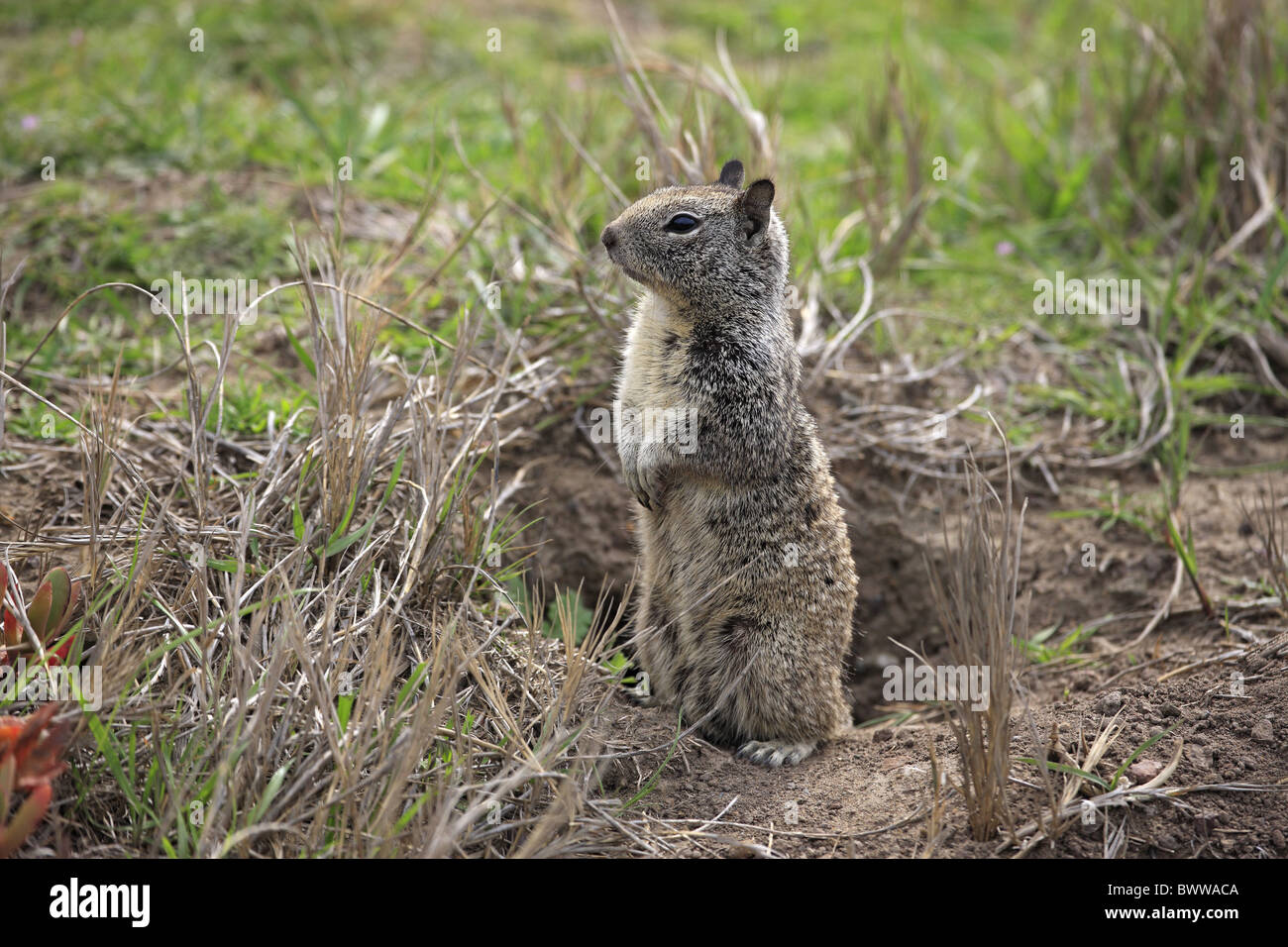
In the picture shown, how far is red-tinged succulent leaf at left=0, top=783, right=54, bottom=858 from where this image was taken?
255 centimetres

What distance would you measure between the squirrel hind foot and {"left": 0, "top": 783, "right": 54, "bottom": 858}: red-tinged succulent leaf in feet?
7.35

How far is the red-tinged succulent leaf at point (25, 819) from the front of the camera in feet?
8.38

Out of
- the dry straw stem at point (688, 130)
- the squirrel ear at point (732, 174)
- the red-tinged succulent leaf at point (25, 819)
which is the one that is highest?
the dry straw stem at point (688, 130)

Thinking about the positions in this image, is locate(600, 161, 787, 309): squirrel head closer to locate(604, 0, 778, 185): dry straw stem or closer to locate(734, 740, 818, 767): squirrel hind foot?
locate(604, 0, 778, 185): dry straw stem

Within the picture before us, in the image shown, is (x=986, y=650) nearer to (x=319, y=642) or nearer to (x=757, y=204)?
(x=757, y=204)

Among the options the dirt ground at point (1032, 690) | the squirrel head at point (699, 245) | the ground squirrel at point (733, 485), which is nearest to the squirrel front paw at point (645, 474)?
the ground squirrel at point (733, 485)

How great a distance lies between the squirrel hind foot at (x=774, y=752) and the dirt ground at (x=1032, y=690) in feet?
0.19

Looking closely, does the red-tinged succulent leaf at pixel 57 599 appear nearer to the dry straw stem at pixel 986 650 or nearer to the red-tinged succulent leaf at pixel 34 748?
the red-tinged succulent leaf at pixel 34 748

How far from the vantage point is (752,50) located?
27.1 ft

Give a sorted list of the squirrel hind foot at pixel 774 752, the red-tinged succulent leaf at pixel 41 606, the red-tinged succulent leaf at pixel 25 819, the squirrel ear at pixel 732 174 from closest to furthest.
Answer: the red-tinged succulent leaf at pixel 25 819 < the red-tinged succulent leaf at pixel 41 606 < the squirrel hind foot at pixel 774 752 < the squirrel ear at pixel 732 174

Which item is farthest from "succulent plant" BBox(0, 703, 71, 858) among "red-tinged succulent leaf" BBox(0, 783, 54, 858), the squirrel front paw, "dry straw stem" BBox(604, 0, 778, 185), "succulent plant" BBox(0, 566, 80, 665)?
"dry straw stem" BBox(604, 0, 778, 185)

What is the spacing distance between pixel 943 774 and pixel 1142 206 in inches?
162
